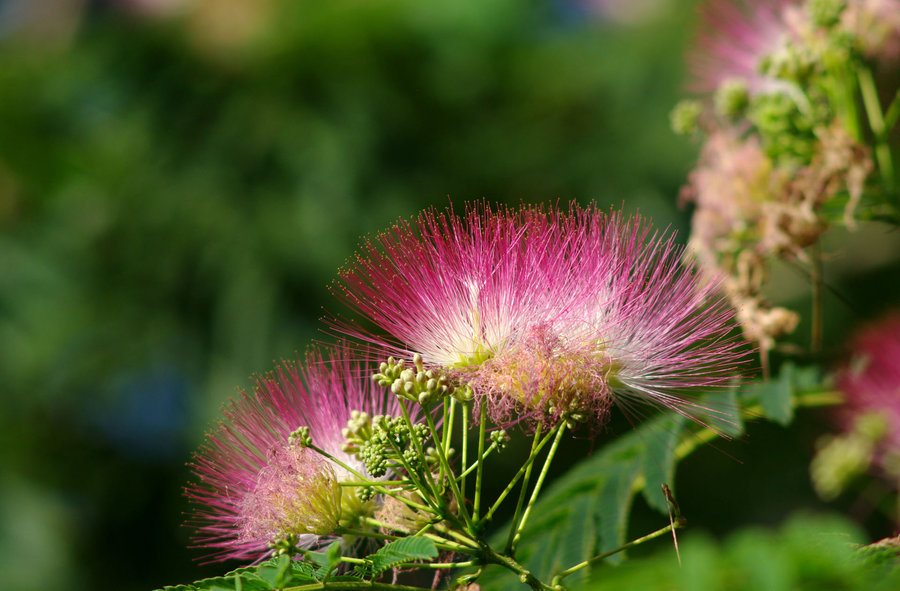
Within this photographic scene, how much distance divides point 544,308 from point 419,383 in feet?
1.00

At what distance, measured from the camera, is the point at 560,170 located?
31.0ft

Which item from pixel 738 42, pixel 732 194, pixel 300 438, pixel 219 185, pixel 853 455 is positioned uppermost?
pixel 219 185

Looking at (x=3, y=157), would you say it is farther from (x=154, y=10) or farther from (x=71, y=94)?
(x=154, y=10)

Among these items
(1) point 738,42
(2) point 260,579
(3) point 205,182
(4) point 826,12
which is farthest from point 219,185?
(2) point 260,579

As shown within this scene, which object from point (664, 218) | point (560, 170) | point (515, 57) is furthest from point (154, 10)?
point (664, 218)

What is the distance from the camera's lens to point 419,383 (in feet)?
5.11

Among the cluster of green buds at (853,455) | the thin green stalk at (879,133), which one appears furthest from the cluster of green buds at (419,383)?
the cluster of green buds at (853,455)

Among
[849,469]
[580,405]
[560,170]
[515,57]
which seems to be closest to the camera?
[580,405]

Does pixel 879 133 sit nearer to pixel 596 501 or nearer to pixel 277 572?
pixel 596 501

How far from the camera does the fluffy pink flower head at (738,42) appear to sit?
3039 millimetres

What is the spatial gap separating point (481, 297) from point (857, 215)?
1285 mm

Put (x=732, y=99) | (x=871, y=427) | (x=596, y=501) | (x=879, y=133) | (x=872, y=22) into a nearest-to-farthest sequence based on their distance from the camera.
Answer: (x=596, y=501)
(x=879, y=133)
(x=872, y=22)
(x=732, y=99)
(x=871, y=427)

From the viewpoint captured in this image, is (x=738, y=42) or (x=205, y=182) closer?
(x=738, y=42)

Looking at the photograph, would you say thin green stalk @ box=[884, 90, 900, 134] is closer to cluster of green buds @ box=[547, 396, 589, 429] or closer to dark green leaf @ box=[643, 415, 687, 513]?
dark green leaf @ box=[643, 415, 687, 513]
